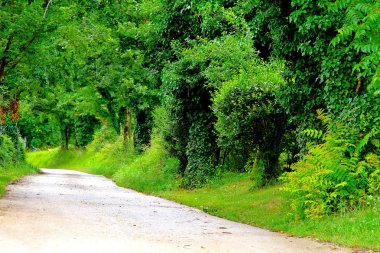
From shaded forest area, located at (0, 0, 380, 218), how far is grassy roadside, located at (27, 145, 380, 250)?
0.57 m

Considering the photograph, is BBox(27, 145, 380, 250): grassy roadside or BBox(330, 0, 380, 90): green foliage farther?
BBox(27, 145, 380, 250): grassy roadside

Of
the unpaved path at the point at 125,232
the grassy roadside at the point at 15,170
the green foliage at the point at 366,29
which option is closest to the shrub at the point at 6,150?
the grassy roadside at the point at 15,170

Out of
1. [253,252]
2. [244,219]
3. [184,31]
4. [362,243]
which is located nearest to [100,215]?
[244,219]

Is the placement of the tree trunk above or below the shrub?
above

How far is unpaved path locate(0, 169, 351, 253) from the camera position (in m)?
9.14

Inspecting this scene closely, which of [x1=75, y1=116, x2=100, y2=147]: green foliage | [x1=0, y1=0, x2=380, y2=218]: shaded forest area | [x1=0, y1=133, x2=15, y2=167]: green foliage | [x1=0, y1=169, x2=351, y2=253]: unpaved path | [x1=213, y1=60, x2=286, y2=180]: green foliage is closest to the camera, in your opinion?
[x1=0, y1=169, x2=351, y2=253]: unpaved path

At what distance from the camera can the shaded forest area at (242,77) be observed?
12602 millimetres

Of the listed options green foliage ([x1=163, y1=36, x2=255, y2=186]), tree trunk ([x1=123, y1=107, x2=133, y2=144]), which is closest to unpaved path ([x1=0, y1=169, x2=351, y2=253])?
green foliage ([x1=163, y1=36, x2=255, y2=186])

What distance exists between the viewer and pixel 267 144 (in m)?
18.8

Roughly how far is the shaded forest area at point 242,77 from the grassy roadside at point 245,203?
569 millimetres

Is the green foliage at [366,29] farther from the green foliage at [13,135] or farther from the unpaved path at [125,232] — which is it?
the green foliage at [13,135]

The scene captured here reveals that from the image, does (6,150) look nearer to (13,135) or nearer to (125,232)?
(13,135)

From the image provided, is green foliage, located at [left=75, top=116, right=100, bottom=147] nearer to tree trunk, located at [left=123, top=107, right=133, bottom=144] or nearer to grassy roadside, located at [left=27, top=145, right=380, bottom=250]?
tree trunk, located at [left=123, top=107, right=133, bottom=144]

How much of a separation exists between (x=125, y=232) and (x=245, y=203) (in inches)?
257
